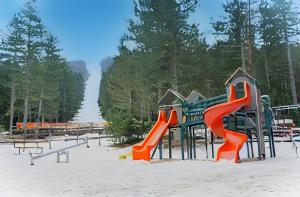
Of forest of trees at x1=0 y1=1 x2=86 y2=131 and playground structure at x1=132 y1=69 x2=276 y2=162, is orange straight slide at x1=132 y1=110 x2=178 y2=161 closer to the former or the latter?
playground structure at x1=132 y1=69 x2=276 y2=162

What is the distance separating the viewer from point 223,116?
30.5 ft

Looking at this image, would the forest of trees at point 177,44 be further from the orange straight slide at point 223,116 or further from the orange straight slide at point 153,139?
A: the orange straight slide at point 223,116

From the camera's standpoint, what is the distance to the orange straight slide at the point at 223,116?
882cm

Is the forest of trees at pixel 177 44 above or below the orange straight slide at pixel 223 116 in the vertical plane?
above

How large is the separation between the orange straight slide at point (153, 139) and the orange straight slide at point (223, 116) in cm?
208

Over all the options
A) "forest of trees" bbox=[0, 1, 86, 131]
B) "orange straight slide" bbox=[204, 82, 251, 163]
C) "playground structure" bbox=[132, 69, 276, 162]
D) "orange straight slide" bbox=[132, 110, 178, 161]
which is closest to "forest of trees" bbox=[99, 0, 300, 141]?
"orange straight slide" bbox=[132, 110, 178, 161]

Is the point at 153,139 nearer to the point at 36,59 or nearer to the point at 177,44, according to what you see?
the point at 36,59

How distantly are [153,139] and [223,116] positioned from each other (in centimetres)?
300

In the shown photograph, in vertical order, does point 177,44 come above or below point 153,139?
above

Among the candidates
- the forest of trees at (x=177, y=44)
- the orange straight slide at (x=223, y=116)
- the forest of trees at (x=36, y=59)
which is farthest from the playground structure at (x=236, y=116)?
the forest of trees at (x=177, y=44)

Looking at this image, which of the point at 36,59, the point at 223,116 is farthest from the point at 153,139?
the point at 36,59

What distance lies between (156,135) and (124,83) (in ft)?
55.4

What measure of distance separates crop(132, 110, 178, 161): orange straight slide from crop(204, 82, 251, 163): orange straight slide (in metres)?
2.08

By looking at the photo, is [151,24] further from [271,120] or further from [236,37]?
[271,120]
